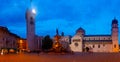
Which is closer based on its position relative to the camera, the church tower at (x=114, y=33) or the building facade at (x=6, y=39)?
the building facade at (x=6, y=39)

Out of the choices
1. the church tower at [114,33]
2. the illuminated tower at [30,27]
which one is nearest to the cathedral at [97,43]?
the church tower at [114,33]

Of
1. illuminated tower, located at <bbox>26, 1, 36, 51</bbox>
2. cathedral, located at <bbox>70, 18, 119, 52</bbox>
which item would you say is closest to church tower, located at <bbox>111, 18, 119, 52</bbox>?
cathedral, located at <bbox>70, 18, 119, 52</bbox>

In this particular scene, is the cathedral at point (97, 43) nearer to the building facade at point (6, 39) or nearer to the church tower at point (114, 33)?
the church tower at point (114, 33)

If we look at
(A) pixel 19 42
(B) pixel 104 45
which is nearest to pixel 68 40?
(B) pixel 104 45

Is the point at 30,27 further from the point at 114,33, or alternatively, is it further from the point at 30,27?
the point at 114,33

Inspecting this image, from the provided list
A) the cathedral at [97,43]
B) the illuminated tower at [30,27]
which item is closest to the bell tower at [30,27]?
the illuminated tower at [30,27]

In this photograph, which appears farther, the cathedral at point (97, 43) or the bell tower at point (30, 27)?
the cathedral at point (97, 43)

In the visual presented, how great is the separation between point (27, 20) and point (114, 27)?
2604 inches

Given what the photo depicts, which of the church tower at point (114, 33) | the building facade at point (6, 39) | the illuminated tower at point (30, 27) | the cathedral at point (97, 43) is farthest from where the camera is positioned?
the cathedral at point (97, 43)

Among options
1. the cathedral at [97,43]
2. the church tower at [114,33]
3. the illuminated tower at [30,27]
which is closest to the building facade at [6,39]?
the illuminated tower at [30,27]

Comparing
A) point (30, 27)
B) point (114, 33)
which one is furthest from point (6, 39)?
point (114, 33)

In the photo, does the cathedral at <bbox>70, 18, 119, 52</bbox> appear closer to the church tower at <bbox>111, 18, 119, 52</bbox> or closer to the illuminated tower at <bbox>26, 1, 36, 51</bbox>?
the church tower at <bbox>111, 18, 119, 52</bbox>

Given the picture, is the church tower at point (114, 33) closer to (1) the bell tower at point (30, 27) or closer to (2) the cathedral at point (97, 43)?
(2) the cathedral at point (97, 43)

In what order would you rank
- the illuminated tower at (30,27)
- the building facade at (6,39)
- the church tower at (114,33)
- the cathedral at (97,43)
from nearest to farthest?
the building facade at (6,39) → the illuminated tower at (30,27) → the church tower at (114,33) → the cathedral at (97,43)
